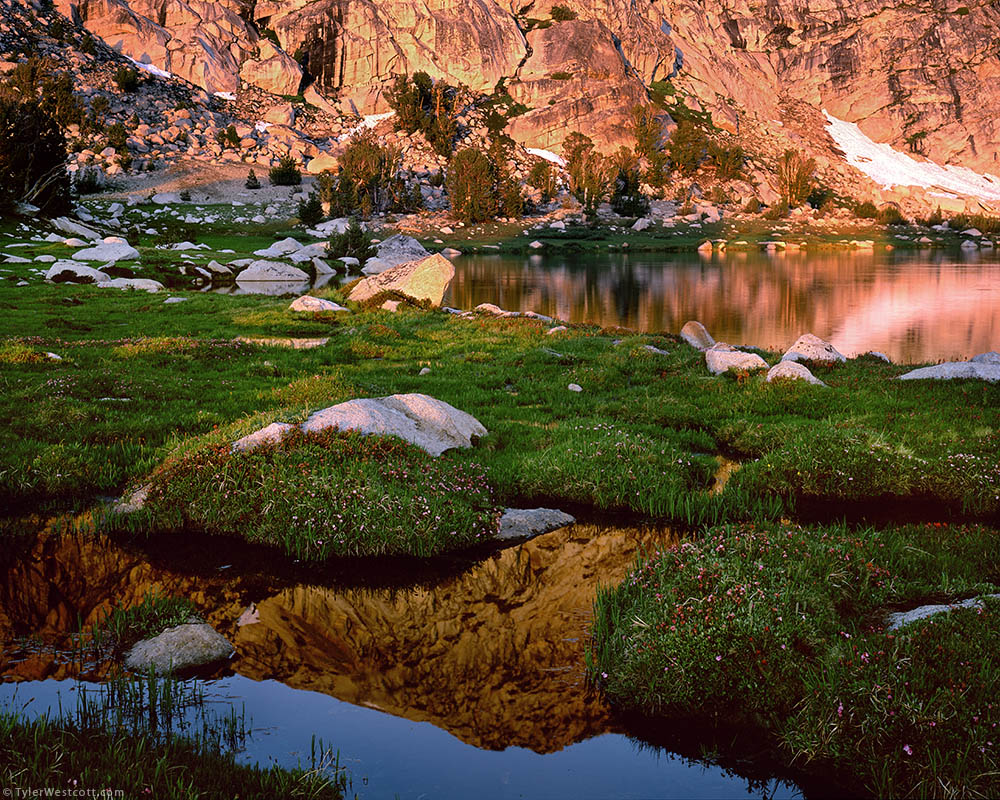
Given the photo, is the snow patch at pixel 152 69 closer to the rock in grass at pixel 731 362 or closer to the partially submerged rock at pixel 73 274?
the partially submerged rock at pixel 73 274

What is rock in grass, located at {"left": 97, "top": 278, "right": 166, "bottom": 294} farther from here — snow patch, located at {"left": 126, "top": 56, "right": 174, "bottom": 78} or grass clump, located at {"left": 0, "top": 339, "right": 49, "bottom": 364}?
snow patch, located at {"left": 126, "top": 56, "right": 174, "bottom": 78}

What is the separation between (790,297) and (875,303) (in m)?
6.07

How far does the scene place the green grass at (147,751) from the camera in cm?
505

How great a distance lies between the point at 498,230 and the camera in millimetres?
129375

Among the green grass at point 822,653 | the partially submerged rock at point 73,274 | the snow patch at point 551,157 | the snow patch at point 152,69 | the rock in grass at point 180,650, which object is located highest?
the snow patch at point 152,69

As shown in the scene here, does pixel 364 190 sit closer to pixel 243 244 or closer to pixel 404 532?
pixel 243 244

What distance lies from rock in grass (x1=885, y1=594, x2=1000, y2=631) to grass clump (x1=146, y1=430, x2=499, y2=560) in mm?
5712

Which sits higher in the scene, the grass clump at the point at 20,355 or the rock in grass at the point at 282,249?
the rock in grass at the point at 282,249

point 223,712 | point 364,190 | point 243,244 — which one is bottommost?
point 223,712

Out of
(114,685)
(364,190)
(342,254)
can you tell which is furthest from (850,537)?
(364,190)

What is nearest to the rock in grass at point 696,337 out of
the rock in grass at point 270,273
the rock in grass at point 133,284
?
the rock in grass at point 133,284

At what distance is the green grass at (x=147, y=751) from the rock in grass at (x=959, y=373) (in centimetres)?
1885

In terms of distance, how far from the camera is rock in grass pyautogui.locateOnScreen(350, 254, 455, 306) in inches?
1619

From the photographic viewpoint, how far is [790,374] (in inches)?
767
